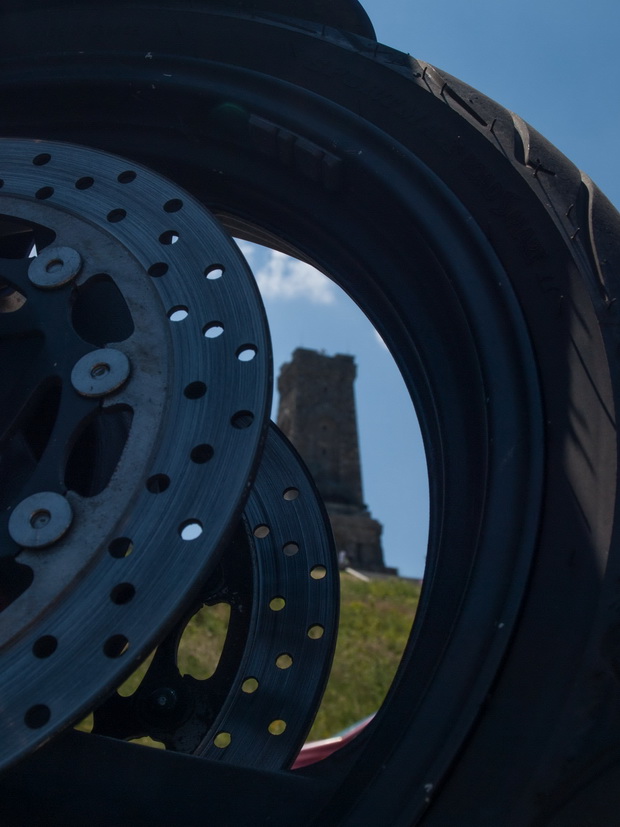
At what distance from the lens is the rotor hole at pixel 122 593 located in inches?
28.9

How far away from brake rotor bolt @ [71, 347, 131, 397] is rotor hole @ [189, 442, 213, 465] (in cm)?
12

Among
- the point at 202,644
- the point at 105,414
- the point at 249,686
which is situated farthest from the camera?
the point at 202,644

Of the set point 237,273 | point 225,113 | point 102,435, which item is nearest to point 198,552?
point 237,273

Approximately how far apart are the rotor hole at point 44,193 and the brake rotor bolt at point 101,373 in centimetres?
30

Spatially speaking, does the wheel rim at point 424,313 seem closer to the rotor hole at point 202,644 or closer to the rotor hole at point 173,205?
the rotor hole at point 173,205

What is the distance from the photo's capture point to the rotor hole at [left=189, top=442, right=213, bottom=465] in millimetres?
806

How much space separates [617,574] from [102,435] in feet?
2.42

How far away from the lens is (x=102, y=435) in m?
1.15

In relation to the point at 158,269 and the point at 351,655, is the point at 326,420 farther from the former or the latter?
the point at 158,269

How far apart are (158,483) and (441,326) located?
489mm

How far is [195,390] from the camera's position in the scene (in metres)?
0.85

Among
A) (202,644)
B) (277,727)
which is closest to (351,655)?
(202,644)

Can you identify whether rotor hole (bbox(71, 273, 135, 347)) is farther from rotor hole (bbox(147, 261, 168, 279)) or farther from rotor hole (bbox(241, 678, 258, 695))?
rotor hole (bbox(241, 678, 258, 695))

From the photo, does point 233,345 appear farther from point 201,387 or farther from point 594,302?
point 594,302
